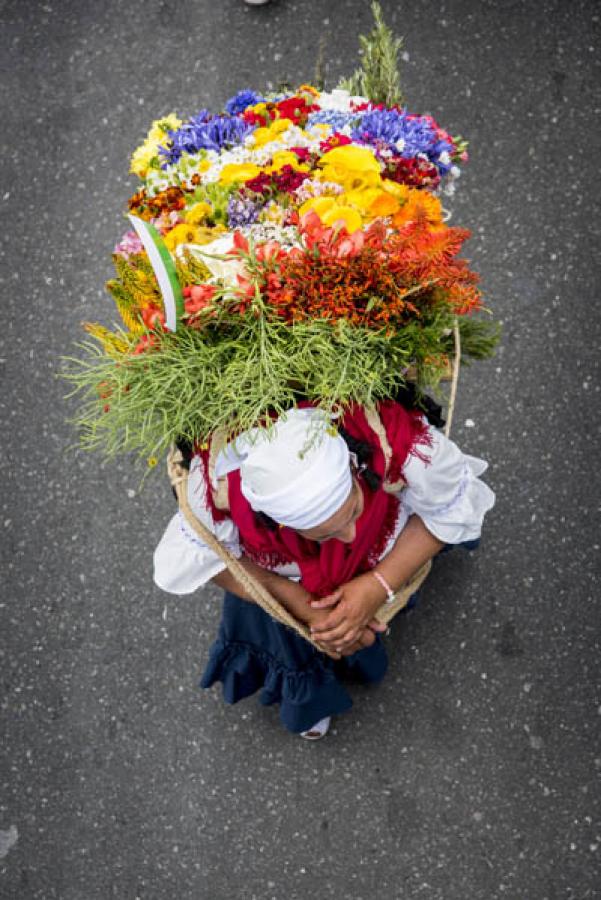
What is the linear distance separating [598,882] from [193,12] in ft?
11.2

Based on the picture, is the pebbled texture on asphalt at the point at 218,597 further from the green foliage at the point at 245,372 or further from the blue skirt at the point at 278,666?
the green foliage at the point at 245,372

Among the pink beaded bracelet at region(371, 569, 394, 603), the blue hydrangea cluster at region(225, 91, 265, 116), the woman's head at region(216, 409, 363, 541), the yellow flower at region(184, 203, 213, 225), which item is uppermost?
the blue hydrangea cluster at region(225, 91, 265, 116)

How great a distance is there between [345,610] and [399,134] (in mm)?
1081

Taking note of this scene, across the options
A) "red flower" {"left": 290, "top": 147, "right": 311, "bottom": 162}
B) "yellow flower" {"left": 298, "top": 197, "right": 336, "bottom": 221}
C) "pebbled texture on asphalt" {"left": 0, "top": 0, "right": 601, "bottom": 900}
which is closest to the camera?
"yellow flower" {"left": 298, "top": 197, "right": 336, "bottom": 221}

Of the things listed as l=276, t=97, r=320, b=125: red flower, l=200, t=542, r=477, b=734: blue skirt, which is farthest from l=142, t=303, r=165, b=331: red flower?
l=200, t=542, r=477, b=734: blue skirt

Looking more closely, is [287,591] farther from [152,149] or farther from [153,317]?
[152,149]

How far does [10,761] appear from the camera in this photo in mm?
2850

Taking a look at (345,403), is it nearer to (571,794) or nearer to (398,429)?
(398,429)

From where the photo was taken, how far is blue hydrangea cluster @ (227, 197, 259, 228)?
1.55 meters

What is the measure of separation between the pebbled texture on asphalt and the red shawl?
2.90 feet

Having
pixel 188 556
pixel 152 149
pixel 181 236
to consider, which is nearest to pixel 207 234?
pixel 181 236

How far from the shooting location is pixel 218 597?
2.81 metres

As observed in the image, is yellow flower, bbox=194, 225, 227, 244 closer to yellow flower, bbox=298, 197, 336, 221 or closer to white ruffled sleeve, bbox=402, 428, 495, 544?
yellow flower, bbox=298, 197, 336, 221

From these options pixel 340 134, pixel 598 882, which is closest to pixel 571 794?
pixel 598 882
